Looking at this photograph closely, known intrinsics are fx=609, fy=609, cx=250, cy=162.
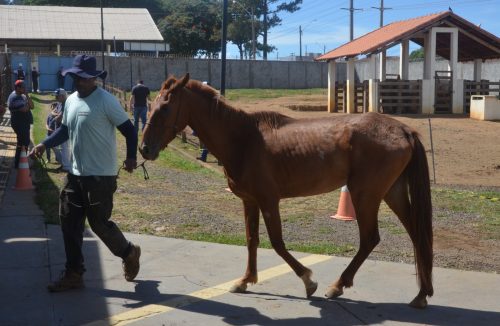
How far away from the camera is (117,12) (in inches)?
2328

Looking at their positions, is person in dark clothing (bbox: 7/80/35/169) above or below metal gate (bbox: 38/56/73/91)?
below

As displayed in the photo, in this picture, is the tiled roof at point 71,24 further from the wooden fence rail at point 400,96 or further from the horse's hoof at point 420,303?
the horse's hoof at point 420,303

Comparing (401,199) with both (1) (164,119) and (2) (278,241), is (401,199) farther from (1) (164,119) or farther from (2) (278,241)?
(1) (164,119)

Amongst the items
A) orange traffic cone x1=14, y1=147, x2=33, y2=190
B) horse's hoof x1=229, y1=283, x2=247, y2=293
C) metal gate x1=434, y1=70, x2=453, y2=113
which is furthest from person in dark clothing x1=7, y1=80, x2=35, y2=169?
metal gate x1=434, y1=70, x2=453, y2=113

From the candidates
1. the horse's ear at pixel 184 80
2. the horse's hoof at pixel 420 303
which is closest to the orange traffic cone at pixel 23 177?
the horse's ear at pixel 184 80

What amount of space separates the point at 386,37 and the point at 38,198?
81.4ft

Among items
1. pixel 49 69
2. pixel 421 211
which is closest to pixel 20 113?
pixel 421 211

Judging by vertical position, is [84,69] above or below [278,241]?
above

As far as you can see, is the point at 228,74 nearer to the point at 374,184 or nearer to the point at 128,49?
the point at 128,49

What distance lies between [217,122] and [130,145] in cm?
75

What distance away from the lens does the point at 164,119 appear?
4980 millimetres

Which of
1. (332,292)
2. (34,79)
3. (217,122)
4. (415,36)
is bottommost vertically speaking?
(332,292)

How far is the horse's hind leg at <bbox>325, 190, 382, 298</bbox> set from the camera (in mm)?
4895

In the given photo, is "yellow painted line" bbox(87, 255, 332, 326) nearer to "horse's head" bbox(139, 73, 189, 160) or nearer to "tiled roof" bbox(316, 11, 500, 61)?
"horse's head" bbox(139, 73, 189, 160)
